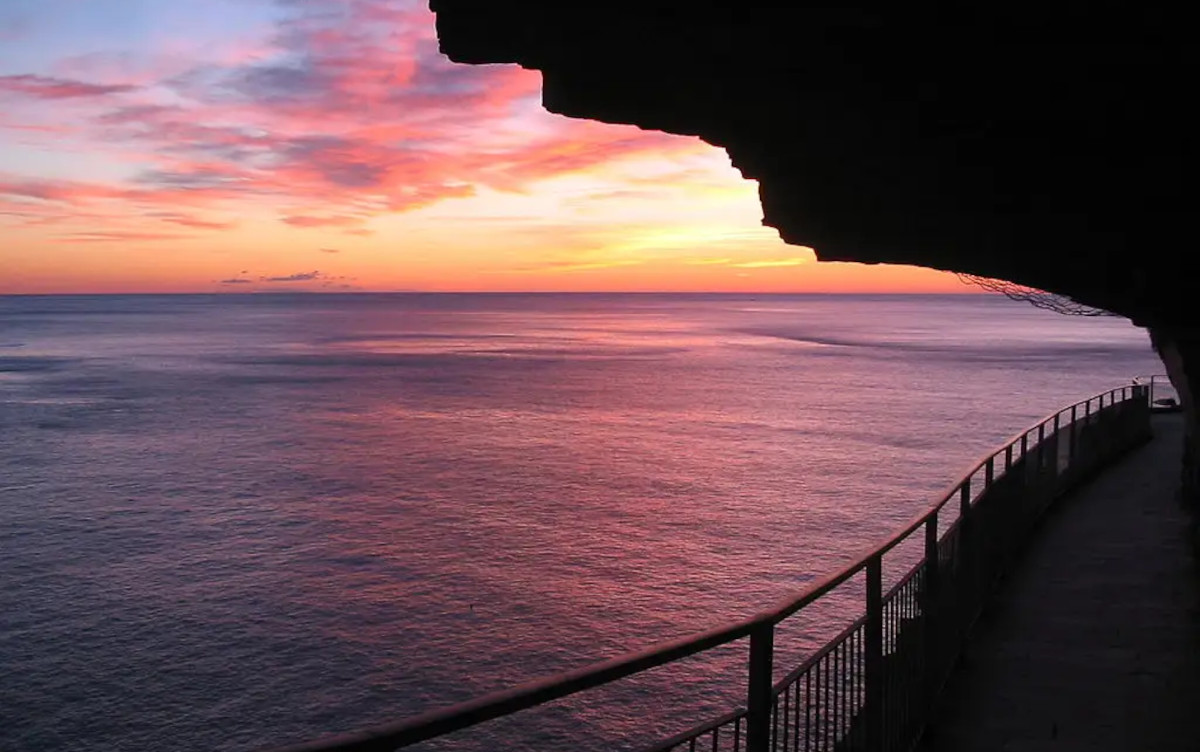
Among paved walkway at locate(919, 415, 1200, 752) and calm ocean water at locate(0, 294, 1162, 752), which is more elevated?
paved walkway at locate(919, 415, 1200, 752)

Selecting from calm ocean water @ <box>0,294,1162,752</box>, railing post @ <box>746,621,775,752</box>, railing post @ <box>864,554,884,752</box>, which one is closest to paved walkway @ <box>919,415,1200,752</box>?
railing post @ <box>864,554,884,752</box>

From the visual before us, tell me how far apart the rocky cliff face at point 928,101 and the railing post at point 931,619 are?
2.91 m

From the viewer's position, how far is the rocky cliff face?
546 cm

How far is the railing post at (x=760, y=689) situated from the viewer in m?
3.72

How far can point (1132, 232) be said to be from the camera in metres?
8.34

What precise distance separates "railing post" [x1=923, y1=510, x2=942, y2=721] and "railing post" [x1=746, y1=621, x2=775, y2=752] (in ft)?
11.2

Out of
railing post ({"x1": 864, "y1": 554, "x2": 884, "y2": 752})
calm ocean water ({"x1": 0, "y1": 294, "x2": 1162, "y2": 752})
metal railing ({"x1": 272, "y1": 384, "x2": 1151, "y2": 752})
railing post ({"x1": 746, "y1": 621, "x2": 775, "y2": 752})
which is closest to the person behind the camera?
metal railing ({"x1": 272, "y1": 384, "x2": 1151, "y2": 752})

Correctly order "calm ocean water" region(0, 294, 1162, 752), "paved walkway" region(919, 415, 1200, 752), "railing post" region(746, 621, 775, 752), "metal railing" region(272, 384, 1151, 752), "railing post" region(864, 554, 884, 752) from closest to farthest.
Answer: "metal railing" region(272, 384, 1151, 752) → "railing post" region(746, 621, 775, 752) → "railing post" region(864, 554, 884, 752) → "paved walkway" region(919, 415, 1200, 752) → "calm ocean water" region(0, 294, 1162, 752)

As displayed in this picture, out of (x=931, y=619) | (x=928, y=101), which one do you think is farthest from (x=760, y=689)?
(x=928, y=101)

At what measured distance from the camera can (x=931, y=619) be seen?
279 inches

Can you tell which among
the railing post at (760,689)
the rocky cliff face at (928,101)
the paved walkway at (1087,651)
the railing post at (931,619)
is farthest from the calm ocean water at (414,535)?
the railing post at (760,689)

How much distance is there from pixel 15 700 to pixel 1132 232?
20707mm

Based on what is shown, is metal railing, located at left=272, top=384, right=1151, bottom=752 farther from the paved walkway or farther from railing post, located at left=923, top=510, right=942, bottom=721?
the paved walkway

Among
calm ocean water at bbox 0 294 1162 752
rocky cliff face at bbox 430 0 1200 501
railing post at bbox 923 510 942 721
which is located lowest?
calm ocean water at bbox 0 294 1162 752
